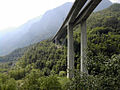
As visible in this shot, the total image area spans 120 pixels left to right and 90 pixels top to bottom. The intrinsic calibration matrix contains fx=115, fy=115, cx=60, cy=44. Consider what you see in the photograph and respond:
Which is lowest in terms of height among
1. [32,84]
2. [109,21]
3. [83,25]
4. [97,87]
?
[32,84]

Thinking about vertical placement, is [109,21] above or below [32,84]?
above

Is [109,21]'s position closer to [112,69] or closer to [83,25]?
[83,25]

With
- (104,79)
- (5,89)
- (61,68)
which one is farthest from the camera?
(61,68)

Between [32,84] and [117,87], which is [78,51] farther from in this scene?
[117,87]

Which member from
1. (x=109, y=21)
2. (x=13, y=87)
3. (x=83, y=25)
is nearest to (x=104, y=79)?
(x=13, y=87)

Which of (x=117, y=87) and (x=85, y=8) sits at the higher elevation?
(x=85, y=8)

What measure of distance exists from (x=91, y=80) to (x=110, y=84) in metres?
0.45

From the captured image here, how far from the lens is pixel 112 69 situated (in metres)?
2.85

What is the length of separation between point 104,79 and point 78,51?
22.3 m

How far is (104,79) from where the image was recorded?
2.92 m

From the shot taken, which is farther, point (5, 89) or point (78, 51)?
point (78, 51)

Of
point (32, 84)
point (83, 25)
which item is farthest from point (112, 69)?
point (83, 25)

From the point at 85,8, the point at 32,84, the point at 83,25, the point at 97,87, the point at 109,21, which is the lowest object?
the point at 32,84

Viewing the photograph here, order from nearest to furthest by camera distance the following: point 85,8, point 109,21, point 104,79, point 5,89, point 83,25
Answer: point 104,79 → point 5,89 → point 85,8 → point 83,25 → point 109,21
